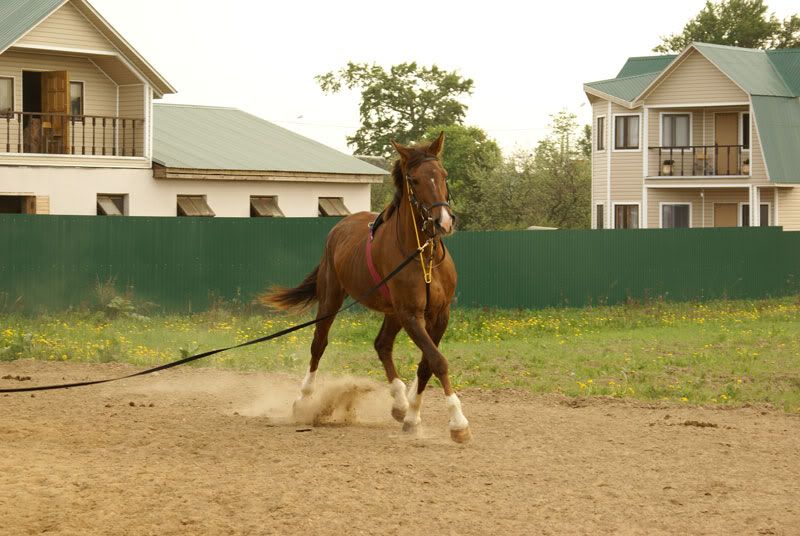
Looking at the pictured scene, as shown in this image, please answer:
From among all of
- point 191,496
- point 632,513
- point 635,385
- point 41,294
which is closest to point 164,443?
point 191,496

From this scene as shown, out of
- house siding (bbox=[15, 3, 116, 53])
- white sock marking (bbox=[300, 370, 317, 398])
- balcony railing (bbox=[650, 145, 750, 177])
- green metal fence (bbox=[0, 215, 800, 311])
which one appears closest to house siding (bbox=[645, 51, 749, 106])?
balcony railing (bbox=[650, 145, 750, 177])

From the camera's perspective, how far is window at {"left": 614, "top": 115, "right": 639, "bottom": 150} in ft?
155

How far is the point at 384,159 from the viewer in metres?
74.6

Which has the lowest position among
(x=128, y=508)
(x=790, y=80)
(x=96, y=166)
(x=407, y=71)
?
(x=128, y=508)

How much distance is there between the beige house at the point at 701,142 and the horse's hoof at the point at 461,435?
36137 millimetres

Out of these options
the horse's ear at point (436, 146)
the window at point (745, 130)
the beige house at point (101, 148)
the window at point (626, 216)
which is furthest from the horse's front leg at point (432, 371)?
the window at point (626, 216)

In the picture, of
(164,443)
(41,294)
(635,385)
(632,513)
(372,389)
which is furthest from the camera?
(41,294)

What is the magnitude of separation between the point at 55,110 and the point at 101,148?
239cm

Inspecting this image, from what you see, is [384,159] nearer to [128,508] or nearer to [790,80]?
[790,80]

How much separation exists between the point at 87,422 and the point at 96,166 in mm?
23357

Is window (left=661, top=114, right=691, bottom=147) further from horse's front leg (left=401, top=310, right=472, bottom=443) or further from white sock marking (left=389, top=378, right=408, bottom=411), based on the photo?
horse's front leg (left=401, top=310, right=472, bottom=443)

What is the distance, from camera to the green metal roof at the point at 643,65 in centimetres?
5341

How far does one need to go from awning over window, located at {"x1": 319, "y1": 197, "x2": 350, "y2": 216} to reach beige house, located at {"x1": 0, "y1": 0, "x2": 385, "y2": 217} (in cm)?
5

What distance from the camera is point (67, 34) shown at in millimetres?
33250
